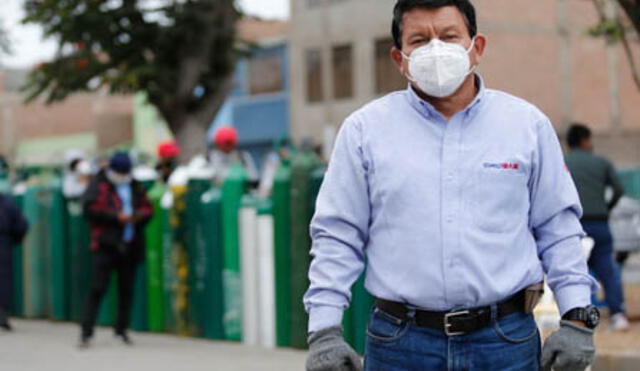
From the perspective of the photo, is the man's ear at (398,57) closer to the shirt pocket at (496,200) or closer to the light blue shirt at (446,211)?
the light blue shirt at (446,211)

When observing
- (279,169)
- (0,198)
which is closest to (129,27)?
(0,198)

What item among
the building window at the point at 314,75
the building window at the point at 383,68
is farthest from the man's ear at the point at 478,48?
the building window at the point at 314,75

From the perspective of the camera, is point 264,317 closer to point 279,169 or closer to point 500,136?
point 279,169

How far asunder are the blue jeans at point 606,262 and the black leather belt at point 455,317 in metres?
6.48

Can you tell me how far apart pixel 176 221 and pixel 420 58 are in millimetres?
7650

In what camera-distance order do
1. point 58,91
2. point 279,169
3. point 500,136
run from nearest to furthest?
point 500,136
point 279,169
point 58,91

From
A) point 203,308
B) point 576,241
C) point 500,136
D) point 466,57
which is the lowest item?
point 203,308

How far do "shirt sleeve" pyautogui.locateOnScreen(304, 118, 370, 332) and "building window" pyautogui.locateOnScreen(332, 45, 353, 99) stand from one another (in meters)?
34.6

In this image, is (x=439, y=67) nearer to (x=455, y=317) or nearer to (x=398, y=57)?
(x=398, y=57)

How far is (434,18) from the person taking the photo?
3520 mm

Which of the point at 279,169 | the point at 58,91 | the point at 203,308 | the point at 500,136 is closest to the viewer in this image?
the point at 500,136

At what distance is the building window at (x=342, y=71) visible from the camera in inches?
1505

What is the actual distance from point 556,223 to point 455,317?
16.2 inches

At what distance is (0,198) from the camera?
11.5 meters
